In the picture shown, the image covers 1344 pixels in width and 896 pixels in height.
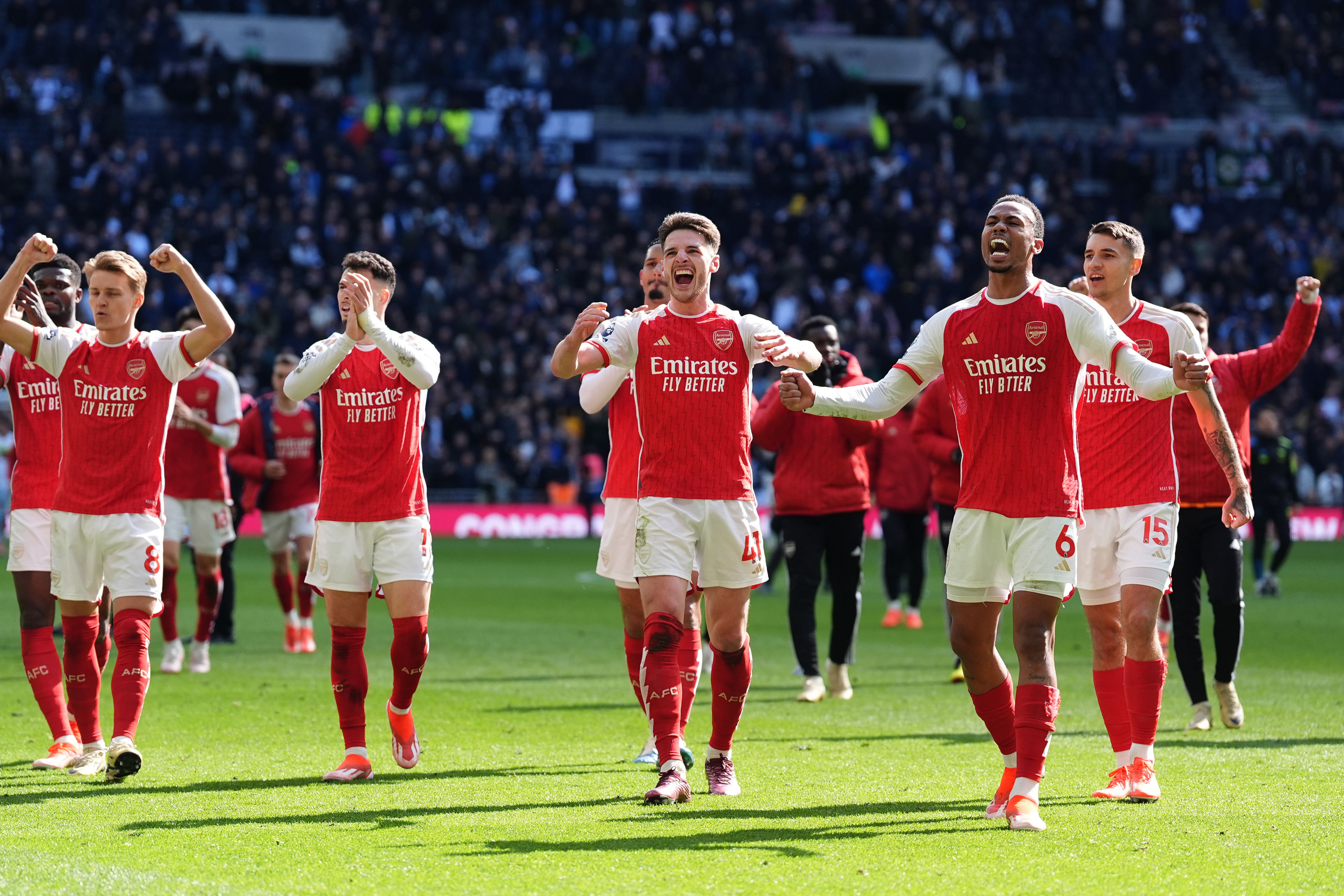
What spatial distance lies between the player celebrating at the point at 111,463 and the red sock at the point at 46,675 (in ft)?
0.59

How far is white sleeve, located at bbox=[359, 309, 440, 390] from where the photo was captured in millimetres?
7414

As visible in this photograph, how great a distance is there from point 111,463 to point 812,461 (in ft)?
15.2

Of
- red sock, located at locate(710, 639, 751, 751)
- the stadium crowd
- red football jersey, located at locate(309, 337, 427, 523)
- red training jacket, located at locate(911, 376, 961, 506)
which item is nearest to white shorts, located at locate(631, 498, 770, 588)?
red sock, located at locate(710, 639, 751, 751)

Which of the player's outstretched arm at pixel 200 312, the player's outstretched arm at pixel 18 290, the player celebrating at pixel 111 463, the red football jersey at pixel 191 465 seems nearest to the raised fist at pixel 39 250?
the player's outstretched arm at pixel 18 290

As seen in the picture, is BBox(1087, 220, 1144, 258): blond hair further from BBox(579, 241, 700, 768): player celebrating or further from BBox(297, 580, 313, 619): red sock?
BBox(297, 580, 313, 619): red sock

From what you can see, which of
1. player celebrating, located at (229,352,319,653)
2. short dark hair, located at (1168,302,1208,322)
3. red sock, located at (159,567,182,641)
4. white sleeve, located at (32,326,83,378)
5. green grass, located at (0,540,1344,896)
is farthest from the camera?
player celebrating, located at (229,352,319,653)

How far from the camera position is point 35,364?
7965 millimetres

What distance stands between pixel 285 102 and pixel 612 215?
24.0 feet

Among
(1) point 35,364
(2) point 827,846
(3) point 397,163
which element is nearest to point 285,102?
(3) point 397,163

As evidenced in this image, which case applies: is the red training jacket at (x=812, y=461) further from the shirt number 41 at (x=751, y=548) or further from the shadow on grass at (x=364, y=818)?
the shadow on grass at (x=364, y=818)

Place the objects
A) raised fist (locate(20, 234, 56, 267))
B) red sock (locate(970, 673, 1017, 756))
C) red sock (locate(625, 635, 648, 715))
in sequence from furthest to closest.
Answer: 1. red sock (locate(625, 635, 648, 715))
2. raised fist (locate(20, 234, 56, 267))
3. red sock (locate(970, 673, 1017, 756))

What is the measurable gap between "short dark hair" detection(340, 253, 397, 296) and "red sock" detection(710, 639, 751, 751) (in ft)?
7.25

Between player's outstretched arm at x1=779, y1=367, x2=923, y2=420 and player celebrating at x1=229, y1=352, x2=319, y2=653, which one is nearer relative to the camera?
player's outstretched arm at x1=779, y1=367, x2=923, y2=420

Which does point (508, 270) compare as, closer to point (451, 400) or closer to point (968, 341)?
point (451, 400)
